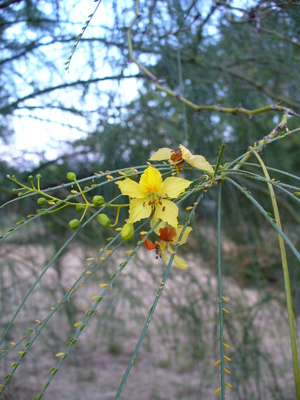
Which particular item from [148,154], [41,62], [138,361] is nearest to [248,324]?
[148,154]

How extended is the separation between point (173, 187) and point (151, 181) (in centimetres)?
3

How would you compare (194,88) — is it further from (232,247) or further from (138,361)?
(138,361)

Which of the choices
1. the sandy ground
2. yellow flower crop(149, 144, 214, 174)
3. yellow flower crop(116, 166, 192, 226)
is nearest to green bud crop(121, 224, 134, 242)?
yellow flower crop(116, 166, 192, 226)

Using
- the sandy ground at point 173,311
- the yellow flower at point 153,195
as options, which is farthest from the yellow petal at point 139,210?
the sandy ground at point 173,311

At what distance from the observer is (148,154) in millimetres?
1970

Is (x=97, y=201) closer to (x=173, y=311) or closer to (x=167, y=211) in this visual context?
(x=167, y=211)

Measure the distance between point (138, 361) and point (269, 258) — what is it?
1.59 m

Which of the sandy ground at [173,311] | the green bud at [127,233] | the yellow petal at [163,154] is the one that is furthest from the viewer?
the sandy ground at [173,311]

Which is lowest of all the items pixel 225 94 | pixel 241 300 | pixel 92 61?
pixel 241 300

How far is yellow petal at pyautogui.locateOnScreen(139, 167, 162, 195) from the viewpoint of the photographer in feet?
2.11

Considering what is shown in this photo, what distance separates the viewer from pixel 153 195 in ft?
2.10

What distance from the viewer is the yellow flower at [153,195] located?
64 centimetres

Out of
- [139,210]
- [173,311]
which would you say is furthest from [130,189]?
[173,311]

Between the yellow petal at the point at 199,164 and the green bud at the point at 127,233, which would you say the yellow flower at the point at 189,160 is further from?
the green bud at the point at 127,233
